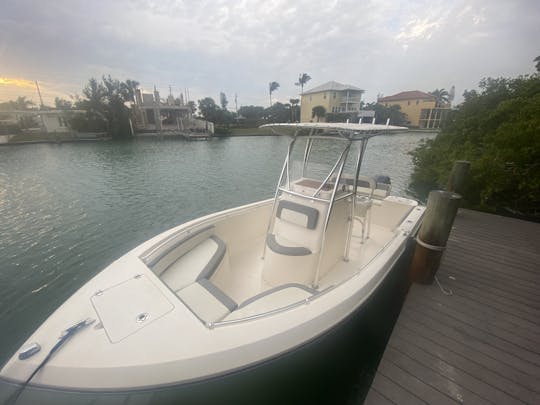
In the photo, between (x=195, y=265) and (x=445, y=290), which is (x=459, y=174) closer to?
(x=445, y=290)

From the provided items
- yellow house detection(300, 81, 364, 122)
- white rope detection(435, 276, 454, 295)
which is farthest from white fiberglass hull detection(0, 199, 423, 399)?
yellow house detection(300, 81, 364, 122)

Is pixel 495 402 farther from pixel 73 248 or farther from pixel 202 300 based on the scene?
pixel 73 248

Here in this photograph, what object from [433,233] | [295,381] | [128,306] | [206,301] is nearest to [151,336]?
[128,306]

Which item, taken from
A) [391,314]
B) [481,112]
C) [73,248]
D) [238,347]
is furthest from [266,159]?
[238,347]

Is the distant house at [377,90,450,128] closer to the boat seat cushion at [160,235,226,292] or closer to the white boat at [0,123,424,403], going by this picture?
the white boat at [0,123,424,403]

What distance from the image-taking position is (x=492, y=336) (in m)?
1.86

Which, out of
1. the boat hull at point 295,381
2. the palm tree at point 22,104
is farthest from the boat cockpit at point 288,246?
the palm tree at point 22,104

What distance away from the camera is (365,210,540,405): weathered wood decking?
1.49 metres

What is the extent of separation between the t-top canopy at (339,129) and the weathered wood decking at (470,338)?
180cm

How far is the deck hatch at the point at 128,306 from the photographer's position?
1305mm

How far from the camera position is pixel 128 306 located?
4.72ft

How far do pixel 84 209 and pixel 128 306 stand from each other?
671cm

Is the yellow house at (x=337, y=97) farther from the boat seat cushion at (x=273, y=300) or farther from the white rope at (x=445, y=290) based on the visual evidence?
the boat seat cushion at (x=273, y=300)

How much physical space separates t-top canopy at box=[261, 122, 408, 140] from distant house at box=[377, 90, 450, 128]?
51.3 metres
